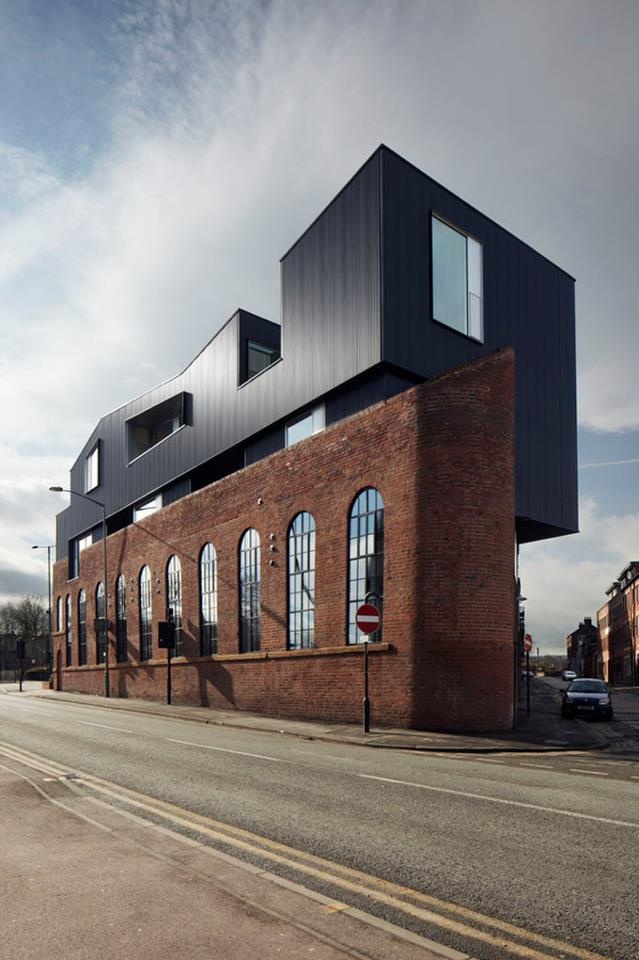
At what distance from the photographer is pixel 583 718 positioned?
91.5ft

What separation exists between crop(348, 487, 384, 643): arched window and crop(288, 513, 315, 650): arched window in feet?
6.91

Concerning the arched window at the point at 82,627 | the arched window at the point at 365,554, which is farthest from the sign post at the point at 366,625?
the arched window at the point at 82,627

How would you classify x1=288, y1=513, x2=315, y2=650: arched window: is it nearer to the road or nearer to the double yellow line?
the road

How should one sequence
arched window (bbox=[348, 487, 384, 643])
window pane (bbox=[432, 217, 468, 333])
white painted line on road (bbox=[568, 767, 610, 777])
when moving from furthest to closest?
window pane (bbox=[432, 217, 468, 333]) < arched window (bbox=[348, 487, 384, 643]) < white painted line on road (bbox=[568, 767, 610, 777])

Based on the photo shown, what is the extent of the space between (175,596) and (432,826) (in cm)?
2936

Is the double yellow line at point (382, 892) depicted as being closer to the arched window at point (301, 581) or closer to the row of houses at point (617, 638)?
the arched window at point (301, 581)

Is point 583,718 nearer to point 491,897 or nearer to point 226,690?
point 226,690

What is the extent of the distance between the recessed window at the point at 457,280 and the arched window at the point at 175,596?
17166 mm

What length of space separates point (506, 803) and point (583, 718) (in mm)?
19648

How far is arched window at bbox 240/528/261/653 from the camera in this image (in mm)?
28969

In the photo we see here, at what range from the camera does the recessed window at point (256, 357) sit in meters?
34.2

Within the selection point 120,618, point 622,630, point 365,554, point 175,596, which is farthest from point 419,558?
point 622,630

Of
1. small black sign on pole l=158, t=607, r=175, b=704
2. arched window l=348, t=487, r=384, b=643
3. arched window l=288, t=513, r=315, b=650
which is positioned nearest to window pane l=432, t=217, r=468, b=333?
arched window l=348, t=487, r=384, b=643

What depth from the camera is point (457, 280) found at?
2677cm
